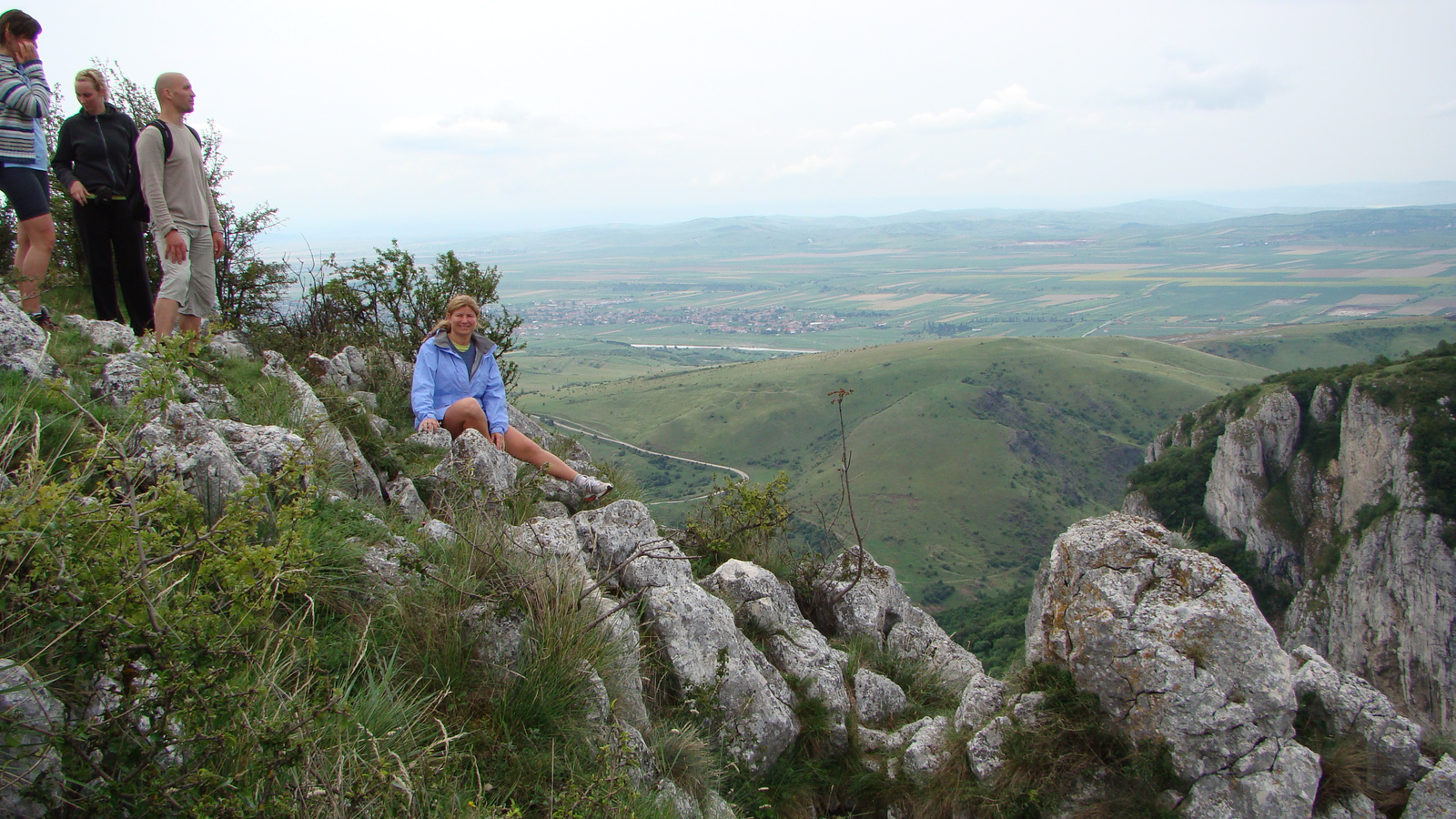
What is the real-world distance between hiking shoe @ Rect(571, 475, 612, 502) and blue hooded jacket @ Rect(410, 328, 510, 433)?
1.09 m

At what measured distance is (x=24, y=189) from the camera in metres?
6.91

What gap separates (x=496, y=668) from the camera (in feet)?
12.6

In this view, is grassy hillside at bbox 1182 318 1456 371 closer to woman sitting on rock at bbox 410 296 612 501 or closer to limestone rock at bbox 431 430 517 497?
woman sitting on rock at bbox 410 296 612 501

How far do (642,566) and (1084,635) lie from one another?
3.22 meters

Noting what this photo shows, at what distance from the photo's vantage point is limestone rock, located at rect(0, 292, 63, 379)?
15.5 ft

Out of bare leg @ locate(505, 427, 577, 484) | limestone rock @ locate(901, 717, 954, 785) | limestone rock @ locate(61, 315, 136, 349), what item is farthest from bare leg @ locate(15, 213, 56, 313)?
limestone rock @ locate(901, 717, 954, 785)

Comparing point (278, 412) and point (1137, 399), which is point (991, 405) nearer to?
point (1137, 399)

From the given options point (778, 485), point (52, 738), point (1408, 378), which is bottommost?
point (1408, 378)


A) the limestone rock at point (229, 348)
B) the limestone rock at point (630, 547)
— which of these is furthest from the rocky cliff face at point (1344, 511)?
the limestone rock at point (229, 348)

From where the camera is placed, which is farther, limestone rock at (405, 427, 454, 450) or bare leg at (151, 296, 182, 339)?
limestone rock at (405, 427, 454, 450)

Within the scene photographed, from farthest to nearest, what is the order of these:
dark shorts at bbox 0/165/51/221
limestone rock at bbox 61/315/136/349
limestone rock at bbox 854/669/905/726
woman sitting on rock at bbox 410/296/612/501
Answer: woman sitting on rock at bbox 410/296/612/501 < dark shorts at bbox 0/165/51/221 < limestone rock at bbox 61/315/136/349 < limestone rock at bbox 854/669/905/726

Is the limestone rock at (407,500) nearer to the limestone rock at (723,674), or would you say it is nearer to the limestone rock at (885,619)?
the limestone rock at (723,674)

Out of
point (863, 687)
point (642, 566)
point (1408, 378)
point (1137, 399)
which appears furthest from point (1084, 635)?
point (1137, 399)

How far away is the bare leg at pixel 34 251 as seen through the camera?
690 cm
